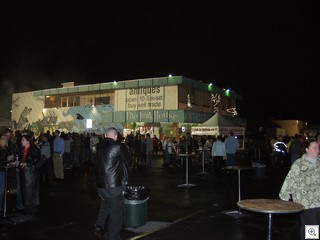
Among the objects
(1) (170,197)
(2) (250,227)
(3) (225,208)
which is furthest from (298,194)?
(1) (170,197)

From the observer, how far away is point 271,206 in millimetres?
4316

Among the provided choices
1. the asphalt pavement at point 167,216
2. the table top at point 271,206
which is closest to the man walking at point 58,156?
the asphalt pavement at point 167,216

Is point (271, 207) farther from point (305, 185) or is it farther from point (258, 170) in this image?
point (258, 170)

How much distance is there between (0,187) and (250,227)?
5.43 metres

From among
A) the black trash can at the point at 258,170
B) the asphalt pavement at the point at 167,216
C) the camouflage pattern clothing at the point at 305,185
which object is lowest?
the asphalt pavement at the point at 167,216

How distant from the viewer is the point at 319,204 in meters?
4.65

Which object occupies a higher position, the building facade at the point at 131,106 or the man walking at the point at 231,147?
the building facade at the point at 131,106

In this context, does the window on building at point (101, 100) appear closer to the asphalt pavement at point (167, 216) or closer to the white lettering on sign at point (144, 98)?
the white lettering on sign at point (144, 98)

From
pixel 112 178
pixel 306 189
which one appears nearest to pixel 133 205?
pixel 112 178

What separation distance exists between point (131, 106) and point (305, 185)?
29.2 meters

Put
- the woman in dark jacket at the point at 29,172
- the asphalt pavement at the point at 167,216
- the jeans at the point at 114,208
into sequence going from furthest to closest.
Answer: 1. the woman in dark jacket at the point at 29,172
2. the asphalt pavement at the point at 167,216
3. the jeans at the point at 114,208

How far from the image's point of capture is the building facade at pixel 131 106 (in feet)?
102

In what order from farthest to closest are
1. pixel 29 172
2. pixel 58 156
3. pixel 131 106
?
pixel 131 106
pixel 58 156
pixel 29 172

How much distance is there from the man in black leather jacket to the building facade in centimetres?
2349
